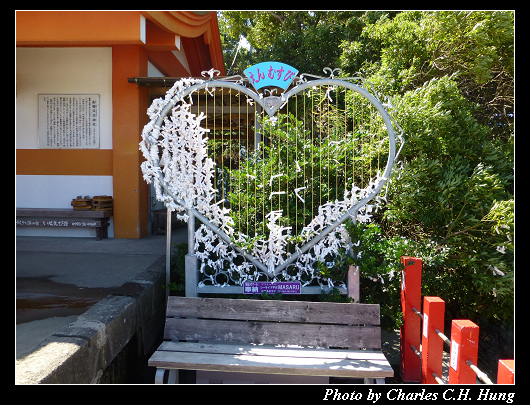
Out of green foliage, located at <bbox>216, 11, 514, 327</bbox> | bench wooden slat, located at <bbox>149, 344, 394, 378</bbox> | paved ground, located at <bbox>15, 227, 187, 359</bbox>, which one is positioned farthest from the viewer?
green foliage, located at <bbox>216, 11, 514, 327</bbox>

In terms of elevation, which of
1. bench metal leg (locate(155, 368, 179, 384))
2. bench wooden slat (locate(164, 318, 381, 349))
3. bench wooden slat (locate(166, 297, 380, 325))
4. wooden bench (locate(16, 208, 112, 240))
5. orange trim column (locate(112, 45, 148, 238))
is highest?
orange trim column (locate(112, 45, 148, 238))

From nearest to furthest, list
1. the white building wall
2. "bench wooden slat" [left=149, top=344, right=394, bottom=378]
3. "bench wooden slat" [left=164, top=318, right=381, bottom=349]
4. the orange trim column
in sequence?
"bench wooden slat" [left=149, top=344, right=394, bottom=378] → "bench wooden slat" [left=164, top=318, right=381, bottom=349] → the orange trim column → the white building wall

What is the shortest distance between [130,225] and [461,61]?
16.1ft

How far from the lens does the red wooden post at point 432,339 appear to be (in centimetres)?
269

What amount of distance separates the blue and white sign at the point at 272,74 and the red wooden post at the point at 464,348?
1.96m

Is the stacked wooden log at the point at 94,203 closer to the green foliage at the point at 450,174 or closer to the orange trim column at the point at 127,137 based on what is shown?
the orange trim column at the point at 127,137

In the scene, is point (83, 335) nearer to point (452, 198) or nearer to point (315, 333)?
point (315, 333)

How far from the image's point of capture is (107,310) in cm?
285

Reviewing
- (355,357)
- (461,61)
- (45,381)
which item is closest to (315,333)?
(355,357)

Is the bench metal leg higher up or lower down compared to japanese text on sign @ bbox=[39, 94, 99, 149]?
lower down

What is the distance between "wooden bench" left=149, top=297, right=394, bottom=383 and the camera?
2650 millimetres

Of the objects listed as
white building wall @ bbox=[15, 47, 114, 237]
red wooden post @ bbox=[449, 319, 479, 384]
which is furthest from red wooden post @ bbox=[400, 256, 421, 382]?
white building wall @ bbox=[15, 47, 114, 237]

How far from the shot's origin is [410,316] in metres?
3.18

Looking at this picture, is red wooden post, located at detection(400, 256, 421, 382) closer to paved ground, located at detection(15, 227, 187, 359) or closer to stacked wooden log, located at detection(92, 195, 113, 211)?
paved ground, located at detection(15, 227, 187, 359)
